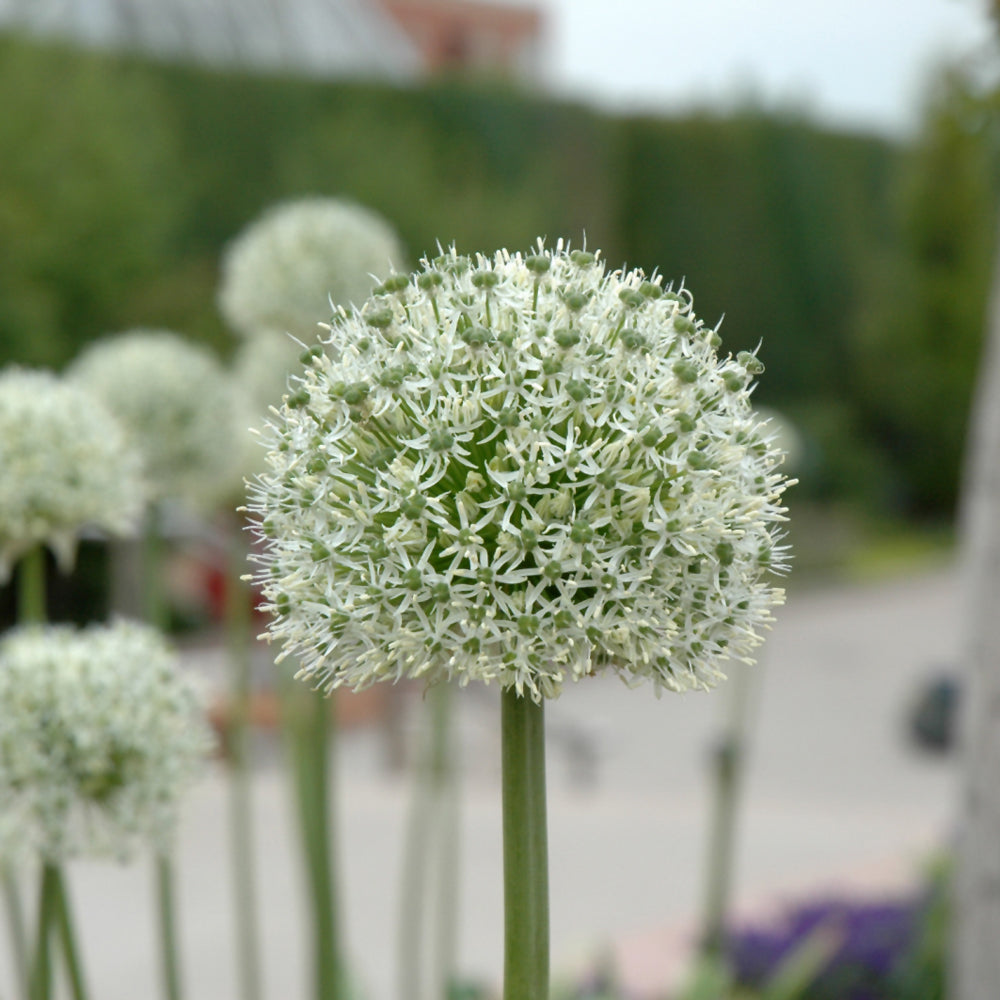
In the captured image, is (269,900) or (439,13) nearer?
(269,900)

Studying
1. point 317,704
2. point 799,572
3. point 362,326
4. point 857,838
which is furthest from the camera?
point 799,572

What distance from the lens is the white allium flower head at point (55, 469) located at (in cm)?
251

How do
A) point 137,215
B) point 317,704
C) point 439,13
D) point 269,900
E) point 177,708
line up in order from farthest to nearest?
point 439,13 → point 137,215 → point 269,900 → point 317,704 → point 177,708

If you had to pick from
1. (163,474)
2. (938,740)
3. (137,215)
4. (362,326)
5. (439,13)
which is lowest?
(938,740)

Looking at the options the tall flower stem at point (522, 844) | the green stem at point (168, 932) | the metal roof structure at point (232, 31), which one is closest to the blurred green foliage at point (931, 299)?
the metal roof structure at point (232, 31)

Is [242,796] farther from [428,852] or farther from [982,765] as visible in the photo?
[982,765]

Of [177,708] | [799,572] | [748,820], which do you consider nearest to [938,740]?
[748,820]

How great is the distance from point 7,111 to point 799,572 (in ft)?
40.1

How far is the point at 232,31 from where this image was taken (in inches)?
752

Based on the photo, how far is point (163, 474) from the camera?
3605 mm

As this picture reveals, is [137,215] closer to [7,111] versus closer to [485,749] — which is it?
[7,111]

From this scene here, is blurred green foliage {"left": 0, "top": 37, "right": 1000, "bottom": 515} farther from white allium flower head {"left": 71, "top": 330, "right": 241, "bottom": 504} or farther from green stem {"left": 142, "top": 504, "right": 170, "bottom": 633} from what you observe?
green stem {"left": 142, "top": 504, "right": 170, "bottom": 633}

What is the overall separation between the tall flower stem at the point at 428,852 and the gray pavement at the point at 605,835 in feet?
1.98

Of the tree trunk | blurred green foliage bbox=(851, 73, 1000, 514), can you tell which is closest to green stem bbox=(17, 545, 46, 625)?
the tree trunk
